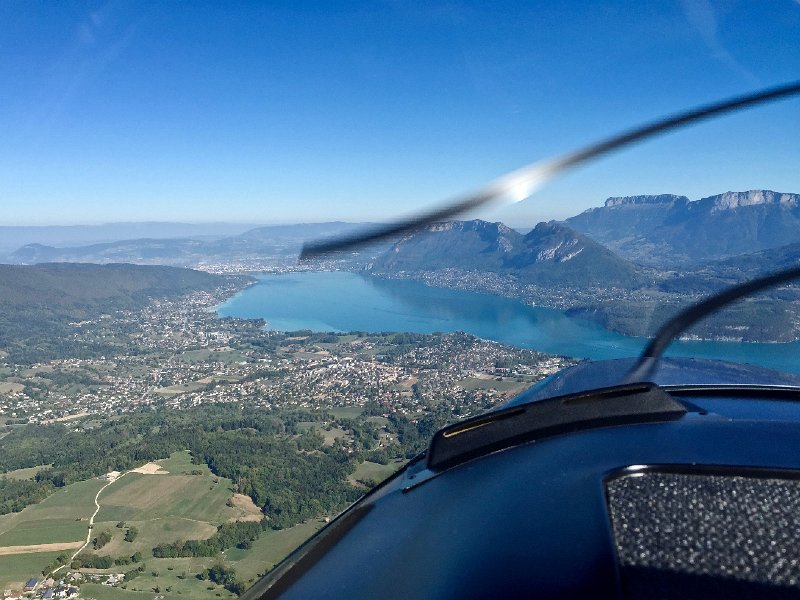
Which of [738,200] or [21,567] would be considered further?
[738,200]

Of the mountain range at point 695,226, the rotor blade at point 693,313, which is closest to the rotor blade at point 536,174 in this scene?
the rotor blade at point 693,313

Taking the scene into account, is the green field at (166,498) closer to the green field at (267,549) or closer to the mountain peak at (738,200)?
the green field at (267,549)

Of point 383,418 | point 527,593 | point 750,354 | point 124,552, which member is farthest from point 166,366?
point 527,593

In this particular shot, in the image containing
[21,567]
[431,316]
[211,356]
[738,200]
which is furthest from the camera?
[431,316]

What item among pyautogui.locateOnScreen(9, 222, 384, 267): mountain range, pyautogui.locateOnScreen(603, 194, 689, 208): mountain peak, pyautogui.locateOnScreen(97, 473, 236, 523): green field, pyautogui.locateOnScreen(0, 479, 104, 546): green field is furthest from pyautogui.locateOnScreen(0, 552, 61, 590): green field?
pyautogui.locateOnScreen(9, 222, 384, 267): mountain range

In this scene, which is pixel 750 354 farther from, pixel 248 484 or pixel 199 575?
pixel 248 484

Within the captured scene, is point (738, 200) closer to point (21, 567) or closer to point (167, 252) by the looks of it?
point (21, 567)

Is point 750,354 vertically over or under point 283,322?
over

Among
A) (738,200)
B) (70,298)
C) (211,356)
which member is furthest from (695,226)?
(70,298)
